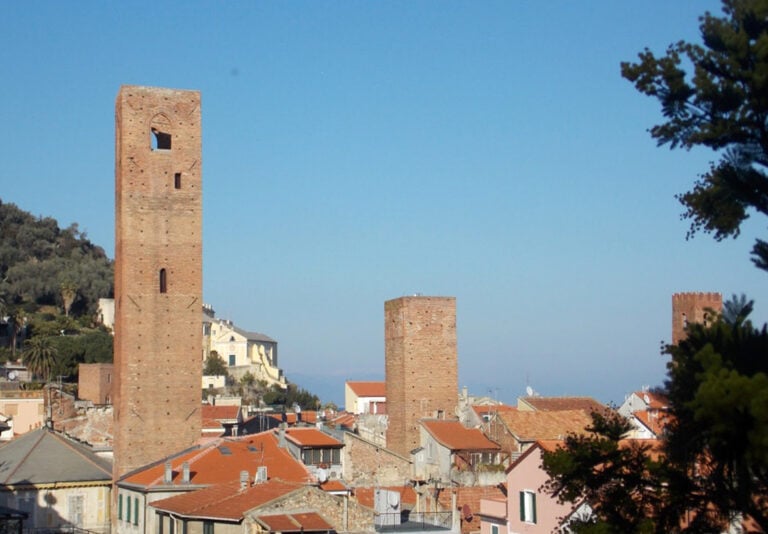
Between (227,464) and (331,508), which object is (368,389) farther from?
(331,508)

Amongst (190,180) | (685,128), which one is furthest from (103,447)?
(685,128)

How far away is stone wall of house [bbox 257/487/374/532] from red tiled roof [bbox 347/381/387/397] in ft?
167

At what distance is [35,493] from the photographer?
37375 mm

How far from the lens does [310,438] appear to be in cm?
4144

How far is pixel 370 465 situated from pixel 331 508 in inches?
612

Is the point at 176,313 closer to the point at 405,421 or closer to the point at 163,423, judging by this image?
the point at 163,423

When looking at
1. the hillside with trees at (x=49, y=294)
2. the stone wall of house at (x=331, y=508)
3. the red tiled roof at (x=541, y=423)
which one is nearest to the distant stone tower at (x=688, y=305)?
Answer: the red tiled roof at (x=541, y=423)

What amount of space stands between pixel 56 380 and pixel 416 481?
117ft

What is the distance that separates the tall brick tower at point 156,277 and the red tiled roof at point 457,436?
1058 centimetres

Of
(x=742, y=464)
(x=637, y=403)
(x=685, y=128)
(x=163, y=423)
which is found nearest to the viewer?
(x=742, y=464)

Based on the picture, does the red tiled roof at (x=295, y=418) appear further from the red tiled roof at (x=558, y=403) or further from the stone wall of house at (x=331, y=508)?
the stone wall of house at (x=331, y=508)

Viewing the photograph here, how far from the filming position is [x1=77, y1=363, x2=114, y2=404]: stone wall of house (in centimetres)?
6525

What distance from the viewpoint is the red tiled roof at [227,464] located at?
114 ft

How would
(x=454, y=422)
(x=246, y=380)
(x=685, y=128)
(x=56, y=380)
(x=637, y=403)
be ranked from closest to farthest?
(x=685, y=128)
(x=454, y=422)
(x=637, y=403)
(x=56, y=380)
(x=246, y=380)
